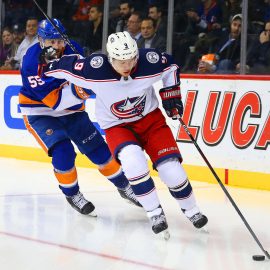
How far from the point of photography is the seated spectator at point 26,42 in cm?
851

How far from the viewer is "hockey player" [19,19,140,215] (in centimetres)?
478

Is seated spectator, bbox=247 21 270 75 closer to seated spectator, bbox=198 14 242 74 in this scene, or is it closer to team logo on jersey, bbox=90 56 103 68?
seated spectator, bbox=198 14 242 74

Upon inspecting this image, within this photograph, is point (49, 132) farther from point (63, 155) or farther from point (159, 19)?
point (159, 19)

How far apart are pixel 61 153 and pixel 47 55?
0.60 m

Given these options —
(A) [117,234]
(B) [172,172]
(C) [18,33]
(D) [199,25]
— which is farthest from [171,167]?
(C) [18,33]

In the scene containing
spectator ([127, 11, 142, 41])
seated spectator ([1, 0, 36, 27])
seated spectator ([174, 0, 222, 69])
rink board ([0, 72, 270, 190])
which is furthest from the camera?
seated spectator ([1, 0, 36, 27])

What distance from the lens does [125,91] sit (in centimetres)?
429

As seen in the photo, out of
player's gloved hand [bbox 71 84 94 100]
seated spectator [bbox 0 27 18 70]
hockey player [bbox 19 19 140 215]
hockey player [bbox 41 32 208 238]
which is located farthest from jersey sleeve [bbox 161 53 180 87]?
seated spectator [bbox 0 27 18 70]

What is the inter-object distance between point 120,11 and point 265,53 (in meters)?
1.80

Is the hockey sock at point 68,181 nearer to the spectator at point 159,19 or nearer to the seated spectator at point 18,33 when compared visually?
the spectator at point 159,19

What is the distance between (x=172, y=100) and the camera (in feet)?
14.4

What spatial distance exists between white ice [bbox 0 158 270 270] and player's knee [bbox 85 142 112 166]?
1.13 feet

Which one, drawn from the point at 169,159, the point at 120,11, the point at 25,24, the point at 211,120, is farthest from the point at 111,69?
the point at 25,24

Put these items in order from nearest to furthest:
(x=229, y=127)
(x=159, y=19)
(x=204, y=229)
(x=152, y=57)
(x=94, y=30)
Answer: (x=152, y=57) → (x=204, y=229) → (x=229, y=127) → (x=159, y=19) → (x=94, y=30)
